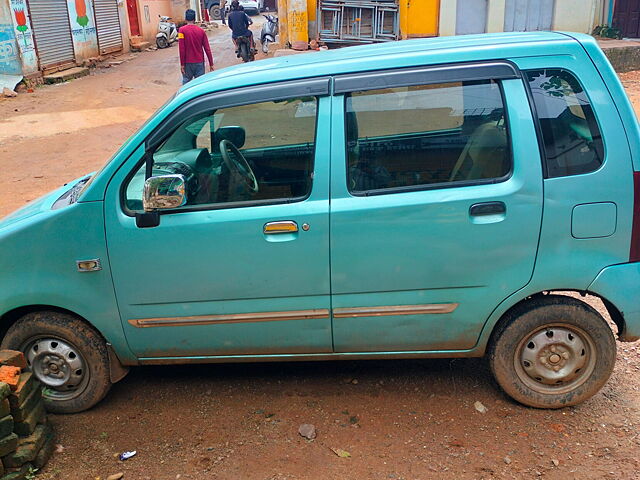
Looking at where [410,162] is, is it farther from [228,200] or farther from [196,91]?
[196,91]

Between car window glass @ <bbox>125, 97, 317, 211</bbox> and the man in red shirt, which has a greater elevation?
car window glass @ <bbox>125, 97, 317, 211</bbox>

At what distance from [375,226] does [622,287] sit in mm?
1304

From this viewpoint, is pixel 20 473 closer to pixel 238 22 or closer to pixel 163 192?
pixel 163 192

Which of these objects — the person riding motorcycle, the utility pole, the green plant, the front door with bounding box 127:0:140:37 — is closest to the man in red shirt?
the utility pole

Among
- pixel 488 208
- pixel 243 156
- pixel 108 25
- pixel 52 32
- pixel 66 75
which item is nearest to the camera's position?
pixel 488 208

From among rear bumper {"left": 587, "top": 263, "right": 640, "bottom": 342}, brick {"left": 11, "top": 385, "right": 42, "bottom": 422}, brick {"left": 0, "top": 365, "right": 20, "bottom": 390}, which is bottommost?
brick {"left": 11, "top": 385, "right": 42, "bottom": 422}

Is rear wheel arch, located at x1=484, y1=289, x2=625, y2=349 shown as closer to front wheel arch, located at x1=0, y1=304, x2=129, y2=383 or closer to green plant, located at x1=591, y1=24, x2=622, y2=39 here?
front wheel arch, located at x1=0, y1=304, x2=129, y2=383

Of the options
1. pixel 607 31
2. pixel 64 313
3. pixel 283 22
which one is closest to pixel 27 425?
pixel 64 313

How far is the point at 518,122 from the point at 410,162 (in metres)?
0.57

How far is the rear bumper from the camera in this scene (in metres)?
3.27

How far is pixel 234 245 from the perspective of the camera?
3338 millimetres

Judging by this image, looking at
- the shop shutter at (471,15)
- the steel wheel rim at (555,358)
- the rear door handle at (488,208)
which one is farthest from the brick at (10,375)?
the shop shutter at (471,15)

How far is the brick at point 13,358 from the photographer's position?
10.8ft

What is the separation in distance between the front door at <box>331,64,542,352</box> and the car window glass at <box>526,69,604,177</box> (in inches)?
3.1
